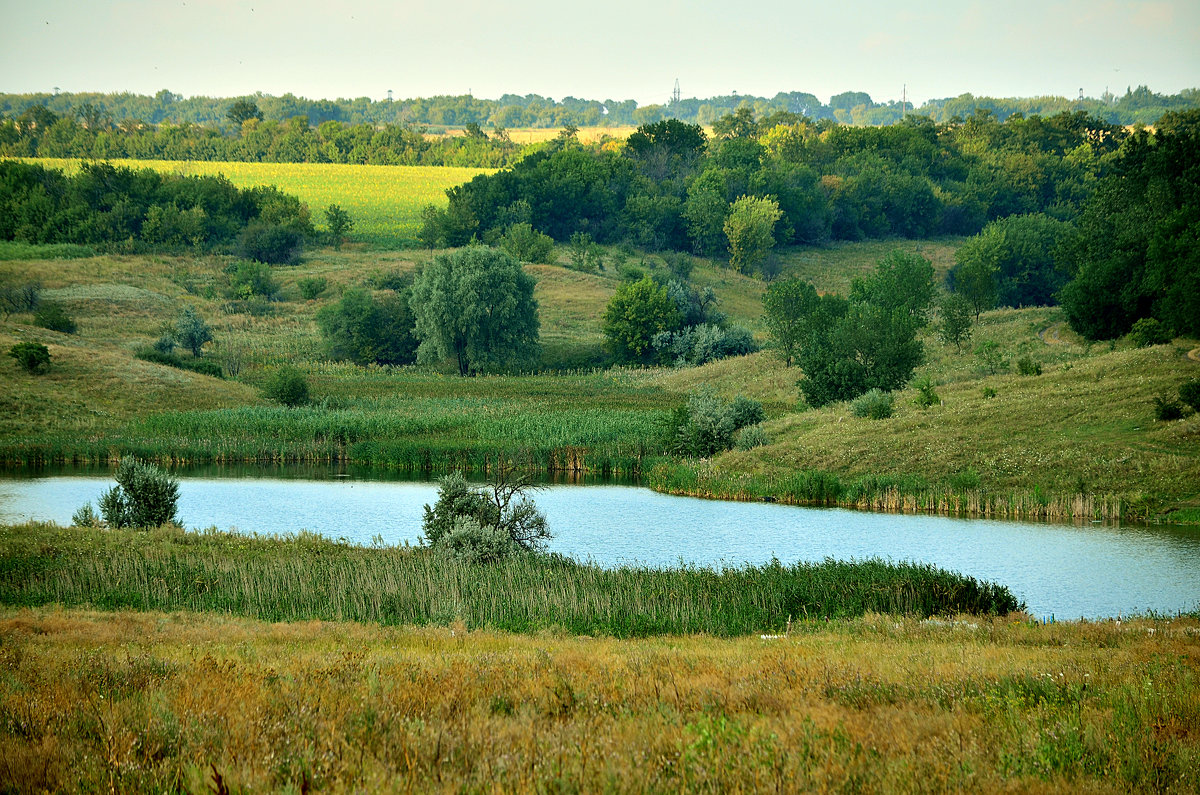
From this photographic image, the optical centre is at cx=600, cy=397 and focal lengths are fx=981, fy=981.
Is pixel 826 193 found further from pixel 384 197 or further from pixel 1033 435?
pixel 1033 435

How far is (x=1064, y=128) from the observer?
14350cm

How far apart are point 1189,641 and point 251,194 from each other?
358ft

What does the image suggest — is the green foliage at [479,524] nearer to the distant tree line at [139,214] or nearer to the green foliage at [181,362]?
the green foliage at [181,362]

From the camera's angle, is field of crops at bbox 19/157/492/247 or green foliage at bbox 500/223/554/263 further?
field of crops at bbox 19/157/492/247

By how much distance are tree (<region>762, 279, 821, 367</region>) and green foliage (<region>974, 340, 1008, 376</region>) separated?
34.4ft

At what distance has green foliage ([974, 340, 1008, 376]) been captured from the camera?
2034 inches

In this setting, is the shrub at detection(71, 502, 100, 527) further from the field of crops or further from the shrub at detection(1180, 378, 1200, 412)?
the field of crops

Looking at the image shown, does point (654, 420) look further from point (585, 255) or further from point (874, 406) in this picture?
point (585, 255)

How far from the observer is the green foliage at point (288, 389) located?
53719 mm

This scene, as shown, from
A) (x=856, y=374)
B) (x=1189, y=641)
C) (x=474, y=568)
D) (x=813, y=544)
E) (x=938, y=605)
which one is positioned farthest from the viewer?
(x=856, y=374)

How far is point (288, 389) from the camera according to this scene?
53688 millimetres

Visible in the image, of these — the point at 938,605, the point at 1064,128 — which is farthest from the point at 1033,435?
the point at 1064,128

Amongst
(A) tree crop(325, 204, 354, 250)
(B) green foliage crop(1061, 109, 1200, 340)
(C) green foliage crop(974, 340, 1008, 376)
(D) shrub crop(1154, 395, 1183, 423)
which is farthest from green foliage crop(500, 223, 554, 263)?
(D) shrub crop(1154, 395, 1183, 423)

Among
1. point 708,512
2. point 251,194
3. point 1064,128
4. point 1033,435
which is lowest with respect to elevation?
point 708,512
